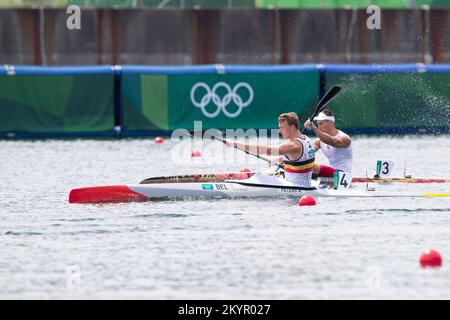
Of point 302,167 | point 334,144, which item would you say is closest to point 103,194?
point 302,167

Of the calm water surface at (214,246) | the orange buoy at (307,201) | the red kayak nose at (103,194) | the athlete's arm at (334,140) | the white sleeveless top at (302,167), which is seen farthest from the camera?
the athlete's arm at (334,140)

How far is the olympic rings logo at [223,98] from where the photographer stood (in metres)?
29.3

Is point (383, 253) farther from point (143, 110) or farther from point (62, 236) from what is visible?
point (143, 110)

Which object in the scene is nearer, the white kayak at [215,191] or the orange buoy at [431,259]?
the orange buoy at [431,259]

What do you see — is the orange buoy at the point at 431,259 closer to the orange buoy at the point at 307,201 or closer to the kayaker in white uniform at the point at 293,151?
the orange buoy at the point at 307,201

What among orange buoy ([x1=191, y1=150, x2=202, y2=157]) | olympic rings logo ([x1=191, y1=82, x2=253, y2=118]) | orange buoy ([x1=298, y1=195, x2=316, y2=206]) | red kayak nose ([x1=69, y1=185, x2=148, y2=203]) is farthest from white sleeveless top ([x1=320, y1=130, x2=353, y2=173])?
olympic rings logo ([x1=191, y1=82, x2=253, y2=118])

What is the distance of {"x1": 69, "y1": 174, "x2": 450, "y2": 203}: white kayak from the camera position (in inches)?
731

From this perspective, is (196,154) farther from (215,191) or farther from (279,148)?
(279,148)

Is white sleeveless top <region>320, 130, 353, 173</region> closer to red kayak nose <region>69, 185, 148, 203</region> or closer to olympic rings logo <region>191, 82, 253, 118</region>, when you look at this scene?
red kayak nose <region>69, 185, 148, 203</region>

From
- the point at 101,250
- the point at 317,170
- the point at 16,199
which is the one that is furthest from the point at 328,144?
the point at 101,250

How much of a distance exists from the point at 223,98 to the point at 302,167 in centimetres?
1096

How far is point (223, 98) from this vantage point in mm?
29438

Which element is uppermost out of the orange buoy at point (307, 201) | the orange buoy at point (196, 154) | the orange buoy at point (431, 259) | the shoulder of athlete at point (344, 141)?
the shoulder of athlete at point (344, 141)

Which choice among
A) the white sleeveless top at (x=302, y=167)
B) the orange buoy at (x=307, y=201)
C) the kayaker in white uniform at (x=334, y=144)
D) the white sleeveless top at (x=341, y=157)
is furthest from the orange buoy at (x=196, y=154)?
the orange buoy at (x=307, y=201)
